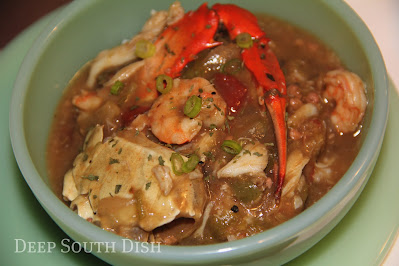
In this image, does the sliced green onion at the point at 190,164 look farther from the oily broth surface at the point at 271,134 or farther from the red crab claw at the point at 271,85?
the red crab claw at the point at 271,85

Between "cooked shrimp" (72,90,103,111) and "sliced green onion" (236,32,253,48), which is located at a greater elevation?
"sliced green onion" (236,32,253,48)

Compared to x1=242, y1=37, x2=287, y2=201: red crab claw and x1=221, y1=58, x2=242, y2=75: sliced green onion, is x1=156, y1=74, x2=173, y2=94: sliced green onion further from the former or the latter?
x1=242, y1=37, x2=287, y2=201: red crab claw

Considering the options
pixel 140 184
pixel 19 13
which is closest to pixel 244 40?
pixel 140 184

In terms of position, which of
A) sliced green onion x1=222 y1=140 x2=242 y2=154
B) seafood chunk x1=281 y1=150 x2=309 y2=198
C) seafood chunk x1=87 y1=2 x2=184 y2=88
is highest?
seafood chunk x1=87 y1=2 x2=184 y2=88

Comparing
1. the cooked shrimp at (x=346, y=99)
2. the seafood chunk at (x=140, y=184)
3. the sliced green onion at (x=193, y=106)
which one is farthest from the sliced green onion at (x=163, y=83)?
the cooked shrimp at (x=346, y=99)

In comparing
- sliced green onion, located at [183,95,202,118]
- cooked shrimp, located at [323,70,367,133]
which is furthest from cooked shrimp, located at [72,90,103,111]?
cooked shrimp, located at [323,70,367,133]

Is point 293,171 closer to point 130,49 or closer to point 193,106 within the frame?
point 193,106
